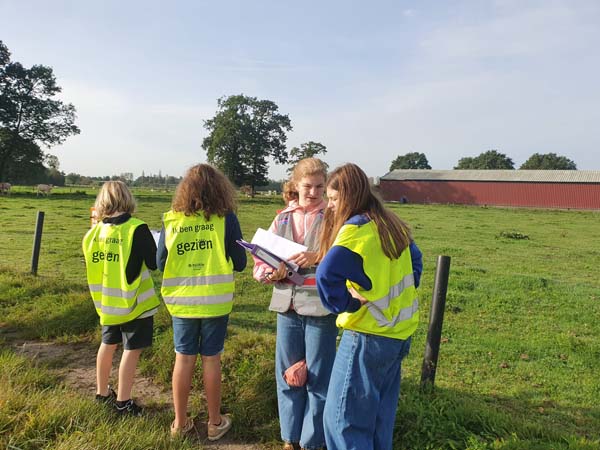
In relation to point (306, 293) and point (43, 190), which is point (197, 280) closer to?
point (306, 293)

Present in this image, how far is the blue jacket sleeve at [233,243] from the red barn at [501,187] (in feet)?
149

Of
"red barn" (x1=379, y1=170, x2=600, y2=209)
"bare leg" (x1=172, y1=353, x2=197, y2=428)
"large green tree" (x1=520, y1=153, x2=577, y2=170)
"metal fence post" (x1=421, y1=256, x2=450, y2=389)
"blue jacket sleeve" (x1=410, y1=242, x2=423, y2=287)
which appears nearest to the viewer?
"blue jacket sleeve" (x1=410, y1=242, x2=423, y2=287)

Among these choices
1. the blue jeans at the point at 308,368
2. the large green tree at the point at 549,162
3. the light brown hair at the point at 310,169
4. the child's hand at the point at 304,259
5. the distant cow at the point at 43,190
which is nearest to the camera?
the child's hand at the point at 304,259

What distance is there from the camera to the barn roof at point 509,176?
5103 centimetres

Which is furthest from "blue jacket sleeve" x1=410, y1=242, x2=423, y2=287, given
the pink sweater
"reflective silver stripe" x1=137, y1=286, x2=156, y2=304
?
"reflective silver stripe" x1=137, y1=286, x2=156, y2=304

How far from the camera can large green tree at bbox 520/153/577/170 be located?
318 ft

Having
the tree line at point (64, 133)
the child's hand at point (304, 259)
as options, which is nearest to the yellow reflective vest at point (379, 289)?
the child's hand at point (304, 259)

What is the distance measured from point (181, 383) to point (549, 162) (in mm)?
110949

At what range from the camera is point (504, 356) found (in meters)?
5.65

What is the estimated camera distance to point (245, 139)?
2191 inches

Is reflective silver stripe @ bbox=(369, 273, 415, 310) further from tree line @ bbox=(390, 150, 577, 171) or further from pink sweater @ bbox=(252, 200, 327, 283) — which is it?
tree line @ bbox=(390, 150, 577, 171)

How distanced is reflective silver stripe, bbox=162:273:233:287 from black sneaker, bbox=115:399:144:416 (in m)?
1.04

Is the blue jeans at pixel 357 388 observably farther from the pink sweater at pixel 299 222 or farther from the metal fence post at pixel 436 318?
the metal fence post at pixel 436 318

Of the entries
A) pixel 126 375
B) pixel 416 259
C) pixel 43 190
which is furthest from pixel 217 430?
pixel 43 190
